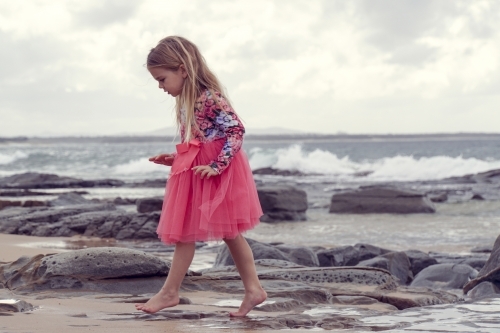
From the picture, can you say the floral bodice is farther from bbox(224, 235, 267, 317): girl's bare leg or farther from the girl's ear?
bbox(224, 235, 267, 317): girl's bare leg

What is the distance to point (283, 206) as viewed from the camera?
1642 centimetres

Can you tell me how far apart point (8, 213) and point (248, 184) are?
35.5 feet

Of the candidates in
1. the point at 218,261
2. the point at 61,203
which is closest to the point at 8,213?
the point at 61,203

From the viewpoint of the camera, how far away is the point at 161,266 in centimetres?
546

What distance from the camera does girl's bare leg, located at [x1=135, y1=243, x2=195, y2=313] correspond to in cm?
434

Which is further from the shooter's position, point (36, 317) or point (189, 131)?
point (189, 131)

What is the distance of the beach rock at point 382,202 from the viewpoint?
17.6m

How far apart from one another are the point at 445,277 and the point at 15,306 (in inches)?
183

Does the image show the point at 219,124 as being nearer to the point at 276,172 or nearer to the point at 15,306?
the point at 15,306

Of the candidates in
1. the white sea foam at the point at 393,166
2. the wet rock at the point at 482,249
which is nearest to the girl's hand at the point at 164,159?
the wet rock at the point at 482,249

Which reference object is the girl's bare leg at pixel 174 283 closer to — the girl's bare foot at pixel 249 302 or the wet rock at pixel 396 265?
the girl's bare foot at pixel 249 302

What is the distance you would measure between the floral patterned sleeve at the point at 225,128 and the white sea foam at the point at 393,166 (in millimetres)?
31540

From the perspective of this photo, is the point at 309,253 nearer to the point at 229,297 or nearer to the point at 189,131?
the point at 229,297

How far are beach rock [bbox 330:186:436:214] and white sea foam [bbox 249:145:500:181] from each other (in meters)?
17.2
